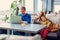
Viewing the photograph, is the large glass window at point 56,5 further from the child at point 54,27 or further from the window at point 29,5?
the child at point 54,27

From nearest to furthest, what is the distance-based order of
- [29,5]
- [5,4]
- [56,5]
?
1. [5,4]
2. [29,5]
3. [56,5]

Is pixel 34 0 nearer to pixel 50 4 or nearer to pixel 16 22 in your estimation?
pixel 50 4

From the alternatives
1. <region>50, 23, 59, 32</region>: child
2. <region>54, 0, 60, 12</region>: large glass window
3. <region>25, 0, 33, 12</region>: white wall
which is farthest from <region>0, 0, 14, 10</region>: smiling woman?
<region>54, 0, 60, 12</region>: large glass window

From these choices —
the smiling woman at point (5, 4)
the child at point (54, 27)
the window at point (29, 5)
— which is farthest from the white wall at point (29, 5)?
the child at point (54, 27)

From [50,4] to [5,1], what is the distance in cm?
256

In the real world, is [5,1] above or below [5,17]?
above

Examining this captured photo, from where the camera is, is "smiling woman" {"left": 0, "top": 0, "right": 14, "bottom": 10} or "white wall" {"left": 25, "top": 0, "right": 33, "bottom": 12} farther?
"white wall" {"left": 25, "top": 0, "right": 33, "bottom": 12}

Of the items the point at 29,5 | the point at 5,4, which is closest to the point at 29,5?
the point at 29,5

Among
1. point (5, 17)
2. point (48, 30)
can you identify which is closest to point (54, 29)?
point (48, 30)

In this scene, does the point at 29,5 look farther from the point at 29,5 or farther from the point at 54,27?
the point at 54,27

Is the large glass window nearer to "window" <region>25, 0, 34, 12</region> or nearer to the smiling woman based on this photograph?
"window" <region>25, 0, 34, 12</region>

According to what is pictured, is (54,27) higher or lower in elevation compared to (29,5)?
lower

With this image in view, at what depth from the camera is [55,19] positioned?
4.93 meters

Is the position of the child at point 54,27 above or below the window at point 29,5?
below
